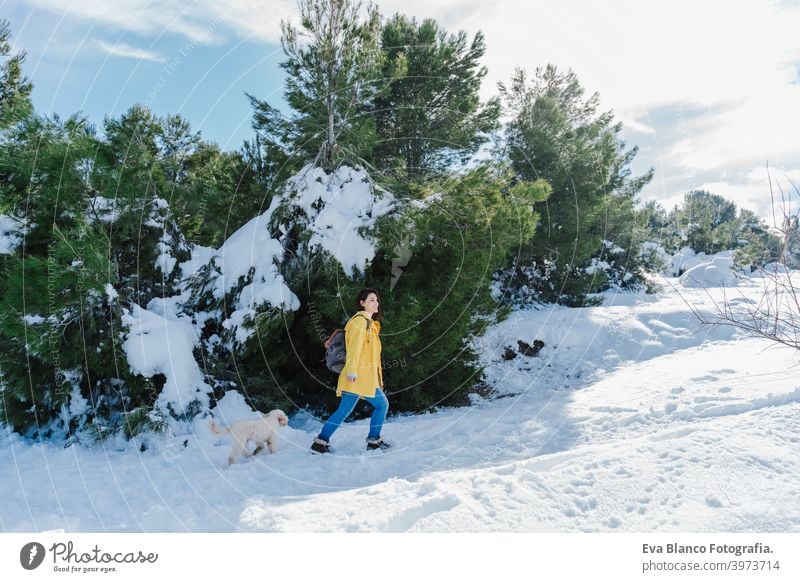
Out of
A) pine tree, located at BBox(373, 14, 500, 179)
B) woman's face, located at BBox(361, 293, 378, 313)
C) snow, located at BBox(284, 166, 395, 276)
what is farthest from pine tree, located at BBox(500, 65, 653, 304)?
woman's face, located at BBox(361, 293, 378, 313)

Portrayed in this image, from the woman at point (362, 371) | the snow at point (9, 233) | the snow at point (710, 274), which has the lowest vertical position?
the woman at point (362, 371)

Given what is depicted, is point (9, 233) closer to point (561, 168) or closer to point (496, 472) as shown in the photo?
point (496, 472)

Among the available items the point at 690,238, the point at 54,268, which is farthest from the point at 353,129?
the point at 690,238

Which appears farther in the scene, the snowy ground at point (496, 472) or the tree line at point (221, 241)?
the tree line at point (221, 241)

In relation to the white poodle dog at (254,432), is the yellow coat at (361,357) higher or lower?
higher

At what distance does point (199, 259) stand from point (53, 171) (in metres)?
2.03

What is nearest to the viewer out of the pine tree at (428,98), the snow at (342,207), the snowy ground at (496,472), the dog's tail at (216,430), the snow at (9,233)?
the snowy ground at (496,472)

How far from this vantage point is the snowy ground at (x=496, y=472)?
9.79 ft

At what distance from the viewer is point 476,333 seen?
292 inches

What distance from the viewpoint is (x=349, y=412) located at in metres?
4.98

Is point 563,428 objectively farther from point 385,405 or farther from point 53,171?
point 53,171

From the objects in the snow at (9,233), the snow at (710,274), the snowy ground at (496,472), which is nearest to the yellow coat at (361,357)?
the snowy ground at (496,472)

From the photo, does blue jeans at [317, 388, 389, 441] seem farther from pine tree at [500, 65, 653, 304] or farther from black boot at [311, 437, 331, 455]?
pine tree at [500, 65, 653, 304]

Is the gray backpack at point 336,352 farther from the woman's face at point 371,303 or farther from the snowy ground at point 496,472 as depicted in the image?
the snowy ground at point 496,472
